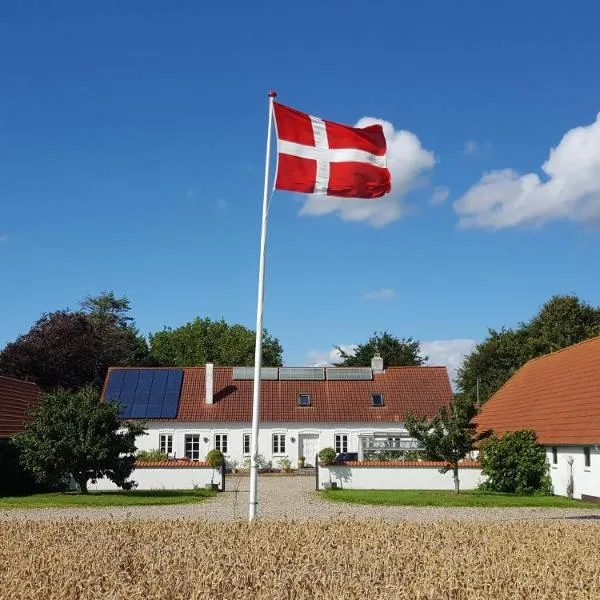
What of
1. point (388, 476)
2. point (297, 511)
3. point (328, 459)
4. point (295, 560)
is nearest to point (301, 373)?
point (328, 459)

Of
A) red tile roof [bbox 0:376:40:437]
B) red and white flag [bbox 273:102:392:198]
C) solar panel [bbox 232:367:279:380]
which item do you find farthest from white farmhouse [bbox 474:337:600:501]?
red tile roof [bbox 0:376:40:437]

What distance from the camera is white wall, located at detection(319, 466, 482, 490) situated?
33.0 metres

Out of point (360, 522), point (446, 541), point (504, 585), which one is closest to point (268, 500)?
point (360, 522)

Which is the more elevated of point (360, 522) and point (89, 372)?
point (89, 372)

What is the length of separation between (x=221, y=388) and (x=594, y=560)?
139 feet

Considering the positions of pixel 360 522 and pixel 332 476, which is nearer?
pixel 360 522

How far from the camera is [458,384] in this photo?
78.4 meters

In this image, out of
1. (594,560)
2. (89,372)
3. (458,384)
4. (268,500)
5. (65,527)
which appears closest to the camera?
(594,560)

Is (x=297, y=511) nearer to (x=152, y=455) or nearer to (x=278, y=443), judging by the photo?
(x=152, y=455)

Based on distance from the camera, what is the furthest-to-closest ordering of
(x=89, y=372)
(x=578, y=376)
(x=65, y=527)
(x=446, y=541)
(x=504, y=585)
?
(x=89, y=372), (x=578, y=376), (x=65, y=527), (x=446, y=541), (x=504, y=585)

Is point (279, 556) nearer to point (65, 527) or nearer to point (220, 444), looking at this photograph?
point (65, 527)

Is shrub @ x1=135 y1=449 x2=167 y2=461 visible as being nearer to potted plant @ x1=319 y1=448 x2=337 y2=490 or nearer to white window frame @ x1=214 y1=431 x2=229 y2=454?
white window frame @ x1=214 y1=431 x2=229 y2=454

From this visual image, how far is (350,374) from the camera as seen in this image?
52688 millimetres

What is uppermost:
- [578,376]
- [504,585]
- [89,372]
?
[89,372]
